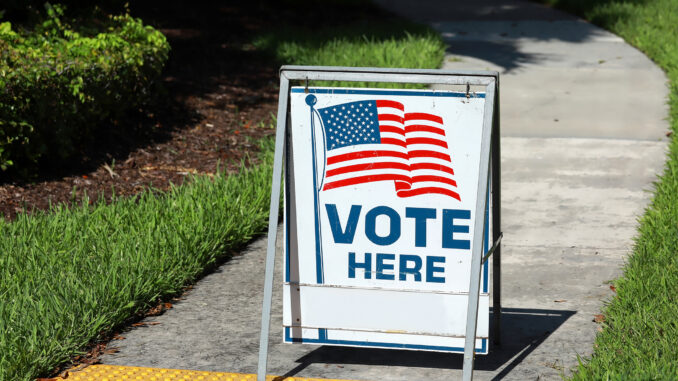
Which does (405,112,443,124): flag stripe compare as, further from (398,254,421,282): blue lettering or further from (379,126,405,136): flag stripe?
(398,254,421,282): blue lettering

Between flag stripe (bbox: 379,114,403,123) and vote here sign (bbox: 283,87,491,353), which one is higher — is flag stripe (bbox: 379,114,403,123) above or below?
above

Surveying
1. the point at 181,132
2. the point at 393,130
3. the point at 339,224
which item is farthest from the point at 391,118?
the point at 181,132

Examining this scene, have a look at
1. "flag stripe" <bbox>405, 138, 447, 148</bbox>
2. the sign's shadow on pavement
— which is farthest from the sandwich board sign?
the sign's shadow on pavement

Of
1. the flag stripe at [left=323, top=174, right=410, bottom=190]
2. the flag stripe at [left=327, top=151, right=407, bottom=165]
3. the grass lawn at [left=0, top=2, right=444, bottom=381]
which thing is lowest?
the grass lawn at [left=0, top=2, right=444, bottom=381]

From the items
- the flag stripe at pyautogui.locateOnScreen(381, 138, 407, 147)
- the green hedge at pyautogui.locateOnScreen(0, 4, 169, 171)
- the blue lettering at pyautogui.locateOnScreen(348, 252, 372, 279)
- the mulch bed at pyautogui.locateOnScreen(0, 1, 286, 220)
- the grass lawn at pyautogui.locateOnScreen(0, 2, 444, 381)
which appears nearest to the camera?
the flag stripe at pyautogui.locateOnScreen(381, 138, 407, 147)

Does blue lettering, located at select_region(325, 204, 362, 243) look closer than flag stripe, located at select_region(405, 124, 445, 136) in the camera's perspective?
No

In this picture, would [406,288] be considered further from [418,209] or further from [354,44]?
[354,44]

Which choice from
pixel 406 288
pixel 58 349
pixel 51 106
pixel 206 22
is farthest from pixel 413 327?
pixel 206 22

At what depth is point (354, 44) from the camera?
38.4 ft

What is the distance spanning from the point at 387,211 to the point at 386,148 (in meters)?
0.27

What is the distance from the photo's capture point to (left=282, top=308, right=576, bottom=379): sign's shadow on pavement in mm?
4344

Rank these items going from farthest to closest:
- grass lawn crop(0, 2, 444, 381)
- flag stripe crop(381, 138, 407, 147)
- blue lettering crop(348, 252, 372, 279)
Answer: grass lawn crop(0, 2, 444, 381), blue lettering crop(348, 252, 372, 279), flag stripe crop(381, 138, 407, 147)

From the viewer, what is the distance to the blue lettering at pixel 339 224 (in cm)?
411

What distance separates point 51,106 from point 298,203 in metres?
3.55
